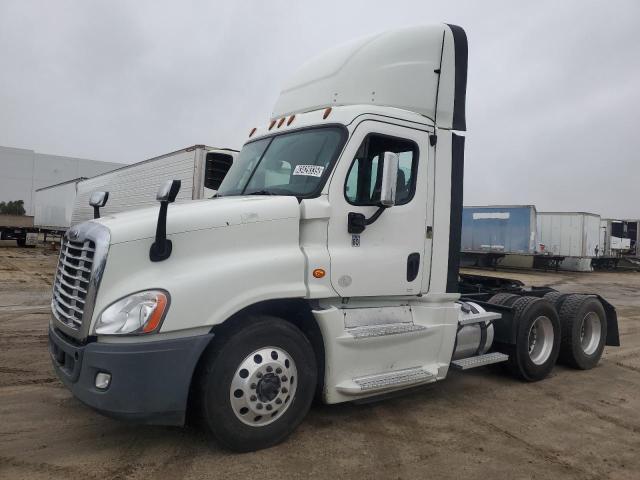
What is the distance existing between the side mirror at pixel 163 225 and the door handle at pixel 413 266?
2.21 m

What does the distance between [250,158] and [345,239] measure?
1.43 m

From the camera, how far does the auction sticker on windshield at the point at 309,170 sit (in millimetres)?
4157

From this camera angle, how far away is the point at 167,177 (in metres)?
13.4

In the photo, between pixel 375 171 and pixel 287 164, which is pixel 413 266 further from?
pixel 287 164

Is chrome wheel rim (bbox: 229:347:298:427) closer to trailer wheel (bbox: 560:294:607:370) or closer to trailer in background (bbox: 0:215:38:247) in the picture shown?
trailer wheel (bbox: 560:294:607:370)

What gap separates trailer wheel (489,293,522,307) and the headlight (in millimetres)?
4314

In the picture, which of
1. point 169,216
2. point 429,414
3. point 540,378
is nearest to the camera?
point 169,216

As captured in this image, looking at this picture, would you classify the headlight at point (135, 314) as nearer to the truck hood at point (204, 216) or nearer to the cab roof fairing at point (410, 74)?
the truck hood at point (204, 216)

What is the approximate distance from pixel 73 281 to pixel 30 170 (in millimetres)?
75526

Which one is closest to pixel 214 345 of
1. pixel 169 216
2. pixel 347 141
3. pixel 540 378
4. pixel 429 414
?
pixel 169 216

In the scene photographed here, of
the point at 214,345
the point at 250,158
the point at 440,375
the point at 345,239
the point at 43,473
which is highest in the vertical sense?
the point at 250,158

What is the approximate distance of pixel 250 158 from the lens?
4934mm

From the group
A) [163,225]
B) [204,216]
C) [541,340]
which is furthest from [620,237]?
[163,225]

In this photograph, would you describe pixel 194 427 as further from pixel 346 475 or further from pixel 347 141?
pixel 347 141
